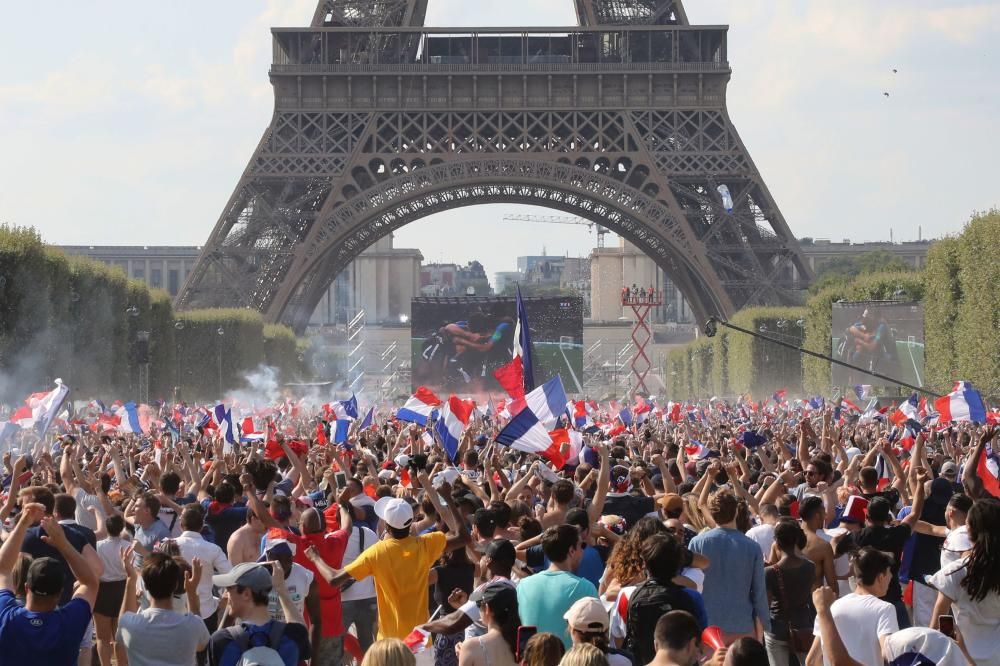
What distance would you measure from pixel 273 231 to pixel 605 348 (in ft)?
202

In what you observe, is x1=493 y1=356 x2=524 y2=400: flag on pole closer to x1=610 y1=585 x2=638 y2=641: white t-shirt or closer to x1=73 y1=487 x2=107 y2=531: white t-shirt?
x1=73 y1=487 x2=107 y2=531: white t-shirt

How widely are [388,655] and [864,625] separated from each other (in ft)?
7.86

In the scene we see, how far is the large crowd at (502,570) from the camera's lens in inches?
261

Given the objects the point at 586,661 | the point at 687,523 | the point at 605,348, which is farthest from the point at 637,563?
the point at 605,348

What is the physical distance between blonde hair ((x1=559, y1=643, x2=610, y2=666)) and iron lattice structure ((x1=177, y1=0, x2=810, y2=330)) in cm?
5087

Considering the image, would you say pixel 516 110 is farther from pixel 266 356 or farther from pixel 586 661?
pixel 586 661

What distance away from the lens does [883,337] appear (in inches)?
1581

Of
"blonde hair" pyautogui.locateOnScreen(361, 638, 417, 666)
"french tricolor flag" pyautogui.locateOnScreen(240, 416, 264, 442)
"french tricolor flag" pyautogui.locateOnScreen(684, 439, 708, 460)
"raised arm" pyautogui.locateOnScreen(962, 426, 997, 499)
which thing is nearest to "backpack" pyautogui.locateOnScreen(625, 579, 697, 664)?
"blonde hair" pyautogui.locateOnScreen(361, 638, 417, 666)

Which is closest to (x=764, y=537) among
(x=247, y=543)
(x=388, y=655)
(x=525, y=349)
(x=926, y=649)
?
(x=247, y=543)

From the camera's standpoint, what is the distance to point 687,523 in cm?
1050

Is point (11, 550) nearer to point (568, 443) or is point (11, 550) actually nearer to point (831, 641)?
point (831, 641)

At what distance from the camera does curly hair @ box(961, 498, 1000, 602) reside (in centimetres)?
707

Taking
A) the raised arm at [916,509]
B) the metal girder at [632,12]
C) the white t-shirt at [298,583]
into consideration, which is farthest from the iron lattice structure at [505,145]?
the white t-shirt at [298,583]

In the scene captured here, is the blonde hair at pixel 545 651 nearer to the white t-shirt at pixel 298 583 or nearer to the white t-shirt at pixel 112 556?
the white t-shirt at pixel 298 583
